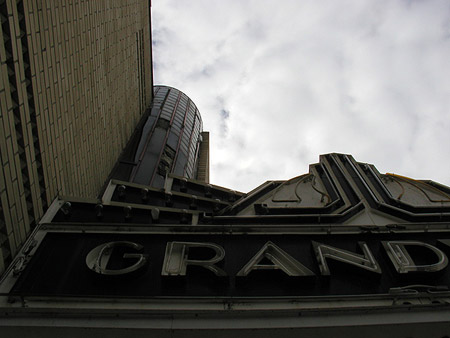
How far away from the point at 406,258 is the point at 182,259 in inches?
341

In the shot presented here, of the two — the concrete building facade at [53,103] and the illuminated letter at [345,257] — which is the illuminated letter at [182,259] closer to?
the illuminated letter at [345,257]

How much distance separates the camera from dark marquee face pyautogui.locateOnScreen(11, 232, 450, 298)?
45.4ft

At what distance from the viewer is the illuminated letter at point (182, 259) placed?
46.6 ft

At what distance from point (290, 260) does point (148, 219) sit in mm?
7418

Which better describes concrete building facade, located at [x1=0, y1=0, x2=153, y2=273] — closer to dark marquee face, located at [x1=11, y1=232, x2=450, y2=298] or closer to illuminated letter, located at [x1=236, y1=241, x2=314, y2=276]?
dark marquee face, located at [x1=11, y1=232, x2=450, y2=298]

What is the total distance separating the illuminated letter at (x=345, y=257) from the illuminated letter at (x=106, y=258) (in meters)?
6.68

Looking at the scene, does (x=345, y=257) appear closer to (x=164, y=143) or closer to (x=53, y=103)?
(x=53, y=103)

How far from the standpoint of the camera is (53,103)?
17.8 meters

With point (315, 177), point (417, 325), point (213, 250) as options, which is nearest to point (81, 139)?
point (213, 250)

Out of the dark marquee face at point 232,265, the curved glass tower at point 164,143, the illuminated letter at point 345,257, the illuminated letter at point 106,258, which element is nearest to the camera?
the dark marquee face at point 232,265

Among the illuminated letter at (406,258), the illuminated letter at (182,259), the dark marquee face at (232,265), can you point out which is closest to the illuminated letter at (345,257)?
the dark marquee face at (232,265)

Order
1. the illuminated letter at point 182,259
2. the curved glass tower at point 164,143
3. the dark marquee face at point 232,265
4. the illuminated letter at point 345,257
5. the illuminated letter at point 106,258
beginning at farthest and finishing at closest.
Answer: the curved glass tower at point 164,143 → the illuminated letter at point 345,257 → the illuminated letter at point 182,259 → the illuminated letter at point 106,258 → the dark marquee face at point 232,265

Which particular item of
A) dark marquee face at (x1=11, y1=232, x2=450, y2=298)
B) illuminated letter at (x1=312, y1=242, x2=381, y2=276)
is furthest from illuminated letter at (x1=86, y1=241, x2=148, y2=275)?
illuminated letter at (x1=312, y1=242, x2=381, y2=276)

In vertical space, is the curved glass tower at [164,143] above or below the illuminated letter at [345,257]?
above
